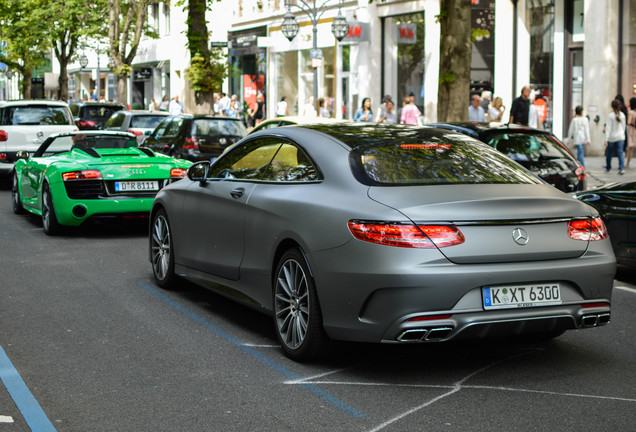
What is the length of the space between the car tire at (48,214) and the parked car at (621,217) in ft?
21.5

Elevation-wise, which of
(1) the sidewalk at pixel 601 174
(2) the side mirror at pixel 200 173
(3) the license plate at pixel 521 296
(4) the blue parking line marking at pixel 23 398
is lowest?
(4) the blue parking line marking at pixel 23 398

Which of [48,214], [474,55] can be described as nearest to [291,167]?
[48,214]

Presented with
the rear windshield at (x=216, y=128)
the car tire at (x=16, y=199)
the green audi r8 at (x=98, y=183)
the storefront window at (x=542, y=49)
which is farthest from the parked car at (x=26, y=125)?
the storefront window at (x=542, y=49)

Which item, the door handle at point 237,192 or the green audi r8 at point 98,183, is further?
the green audi r8 at point 98,183

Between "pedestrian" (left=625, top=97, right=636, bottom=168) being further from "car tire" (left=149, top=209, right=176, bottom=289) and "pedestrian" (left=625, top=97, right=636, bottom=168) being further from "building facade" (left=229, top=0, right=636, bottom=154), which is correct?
"car tire" (left=149, top=209, right=176, bottom=289)

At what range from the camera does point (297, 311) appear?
6.07 meters

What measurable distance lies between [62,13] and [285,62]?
11175 mm

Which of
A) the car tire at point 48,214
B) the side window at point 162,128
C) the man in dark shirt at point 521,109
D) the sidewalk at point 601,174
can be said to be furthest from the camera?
the man in dark shirt at point 521,109

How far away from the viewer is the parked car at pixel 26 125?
19828 millimetres

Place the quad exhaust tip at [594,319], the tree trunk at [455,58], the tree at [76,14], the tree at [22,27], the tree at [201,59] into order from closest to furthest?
the quad exhaust tip at [594,319], the tree trunk at [455,58], the tree at [201,59], the tree at [76,14], the tree at [22,27]

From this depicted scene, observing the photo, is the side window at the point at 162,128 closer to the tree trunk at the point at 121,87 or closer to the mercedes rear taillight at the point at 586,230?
the mercedes rear taillight at the point at 586,230

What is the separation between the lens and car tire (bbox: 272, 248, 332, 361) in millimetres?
5836

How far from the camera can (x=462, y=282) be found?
209 inches

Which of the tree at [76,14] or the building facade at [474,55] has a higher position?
the tree at [76,14]
